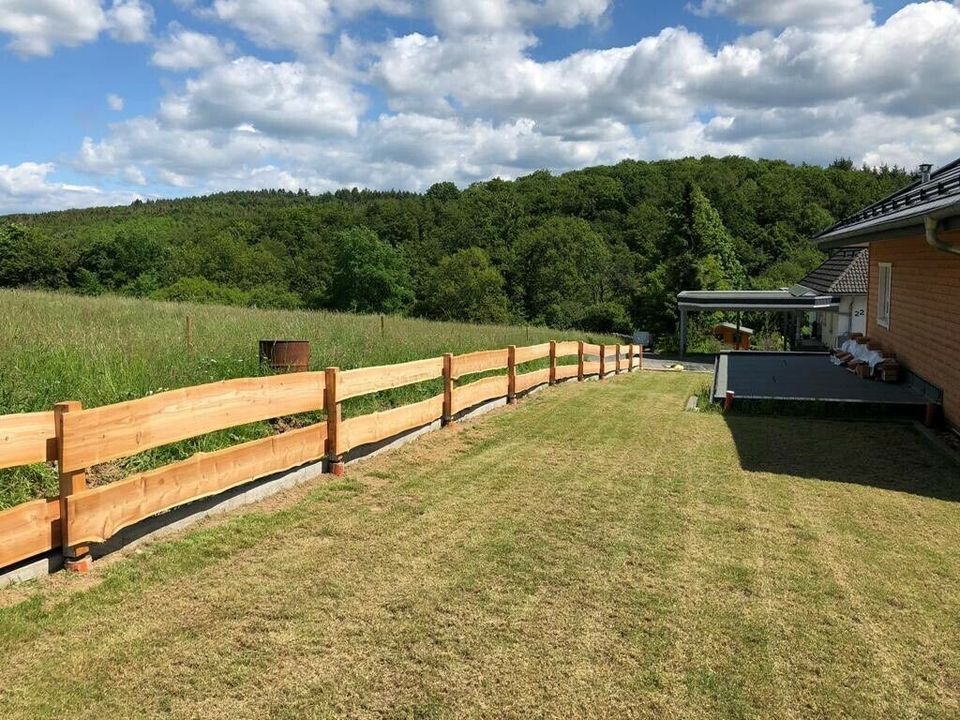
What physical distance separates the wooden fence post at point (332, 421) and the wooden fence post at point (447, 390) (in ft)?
7.30

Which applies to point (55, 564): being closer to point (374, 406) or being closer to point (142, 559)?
point (142, 559)

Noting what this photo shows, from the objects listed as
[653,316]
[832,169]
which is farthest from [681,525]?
[832,169]

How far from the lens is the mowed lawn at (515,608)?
2.76 m

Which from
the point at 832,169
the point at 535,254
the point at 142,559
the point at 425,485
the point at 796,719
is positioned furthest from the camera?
the point at 832,169

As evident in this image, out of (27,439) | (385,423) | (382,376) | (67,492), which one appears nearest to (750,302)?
(382,376)

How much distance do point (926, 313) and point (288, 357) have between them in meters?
9.02

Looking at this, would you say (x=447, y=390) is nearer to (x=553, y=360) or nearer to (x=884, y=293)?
(x=553, y=360)

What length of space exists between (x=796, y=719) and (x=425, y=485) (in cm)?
350

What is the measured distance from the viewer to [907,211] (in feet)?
29.3

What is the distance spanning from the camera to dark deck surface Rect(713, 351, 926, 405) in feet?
34.1

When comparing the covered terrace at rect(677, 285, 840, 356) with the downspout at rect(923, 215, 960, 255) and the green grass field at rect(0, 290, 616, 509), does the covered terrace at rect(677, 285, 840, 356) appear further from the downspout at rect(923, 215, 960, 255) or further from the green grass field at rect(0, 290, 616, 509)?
the green grass field at rect(0, 290, 616, 509)

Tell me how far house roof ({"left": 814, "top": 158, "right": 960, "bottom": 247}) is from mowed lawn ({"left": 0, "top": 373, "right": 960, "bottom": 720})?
3.28 meters

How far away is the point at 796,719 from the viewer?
267cm

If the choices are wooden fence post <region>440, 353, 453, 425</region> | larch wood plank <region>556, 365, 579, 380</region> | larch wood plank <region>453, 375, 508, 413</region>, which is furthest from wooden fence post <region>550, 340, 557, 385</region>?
wooden fence post <region>440, 353, 453, 425</region>
